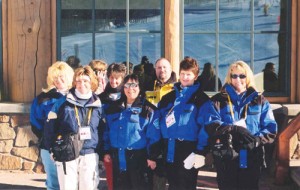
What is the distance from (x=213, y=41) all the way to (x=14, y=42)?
2448 millimetres

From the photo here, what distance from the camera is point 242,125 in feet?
15.6

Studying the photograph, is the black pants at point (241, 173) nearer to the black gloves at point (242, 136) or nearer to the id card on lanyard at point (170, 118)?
the black gloves at point (242, 136)

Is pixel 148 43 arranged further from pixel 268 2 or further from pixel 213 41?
pixel 268 2

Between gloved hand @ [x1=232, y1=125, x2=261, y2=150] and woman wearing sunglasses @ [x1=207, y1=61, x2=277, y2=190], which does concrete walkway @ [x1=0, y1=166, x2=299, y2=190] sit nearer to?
woman wearing sunglasses @ [x1=207, y1=61, x2=277, y2=190]

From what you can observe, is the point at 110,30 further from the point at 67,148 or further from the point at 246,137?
the point at 246,137

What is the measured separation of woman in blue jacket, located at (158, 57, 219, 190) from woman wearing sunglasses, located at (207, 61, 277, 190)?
134 mm

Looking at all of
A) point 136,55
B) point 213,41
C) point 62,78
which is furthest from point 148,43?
point 62,78

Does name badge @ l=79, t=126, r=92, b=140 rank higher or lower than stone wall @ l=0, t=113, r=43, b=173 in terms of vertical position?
higher

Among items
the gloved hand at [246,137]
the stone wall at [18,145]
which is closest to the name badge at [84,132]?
the gloved hand at [246,137]

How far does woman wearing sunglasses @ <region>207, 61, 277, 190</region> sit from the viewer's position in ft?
15.7

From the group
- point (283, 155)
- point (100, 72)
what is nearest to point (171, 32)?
point (100, 72)

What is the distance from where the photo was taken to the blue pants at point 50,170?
5.40m

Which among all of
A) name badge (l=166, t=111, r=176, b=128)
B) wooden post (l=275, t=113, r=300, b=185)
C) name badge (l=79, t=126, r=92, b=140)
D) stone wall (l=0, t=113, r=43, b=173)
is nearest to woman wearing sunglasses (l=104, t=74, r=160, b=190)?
name badge (l=166, t=111, r=176, b=128)

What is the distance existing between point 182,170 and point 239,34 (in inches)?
104
